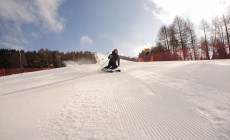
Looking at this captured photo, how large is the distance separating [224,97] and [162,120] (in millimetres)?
1799

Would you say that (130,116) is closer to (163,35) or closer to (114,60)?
(114,60)

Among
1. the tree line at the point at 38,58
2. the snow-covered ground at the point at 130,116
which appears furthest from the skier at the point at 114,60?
the tree line at the point at 38,58

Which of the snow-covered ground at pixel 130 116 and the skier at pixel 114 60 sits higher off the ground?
the skier at pixel 114 60

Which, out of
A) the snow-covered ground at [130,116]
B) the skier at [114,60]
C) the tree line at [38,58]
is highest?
the tree line at [38,58]

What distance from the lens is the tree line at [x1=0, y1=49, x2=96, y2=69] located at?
72.3 metres

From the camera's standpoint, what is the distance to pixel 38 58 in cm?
9369

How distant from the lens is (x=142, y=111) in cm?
410

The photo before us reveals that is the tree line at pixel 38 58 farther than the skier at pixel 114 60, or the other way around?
the tree line at pixel 38 58

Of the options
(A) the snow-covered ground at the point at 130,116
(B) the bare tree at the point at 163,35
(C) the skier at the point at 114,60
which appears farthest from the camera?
(B) the bare tree at the point at 163,35

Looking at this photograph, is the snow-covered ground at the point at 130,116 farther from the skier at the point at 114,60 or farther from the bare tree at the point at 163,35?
the bare tree at the point at 163,35

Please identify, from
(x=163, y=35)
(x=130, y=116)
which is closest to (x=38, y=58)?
(x=163, y=35)

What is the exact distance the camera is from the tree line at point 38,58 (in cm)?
7231

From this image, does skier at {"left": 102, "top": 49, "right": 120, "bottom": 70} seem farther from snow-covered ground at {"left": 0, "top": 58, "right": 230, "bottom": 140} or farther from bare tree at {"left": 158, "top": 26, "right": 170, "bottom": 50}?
bare tree at {"left": 158, "top": 26, "right": 170, "bottom": 50}

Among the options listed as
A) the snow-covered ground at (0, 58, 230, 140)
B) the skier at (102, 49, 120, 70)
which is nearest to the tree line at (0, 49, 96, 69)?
the skier at (102, 49, 120, 70)
